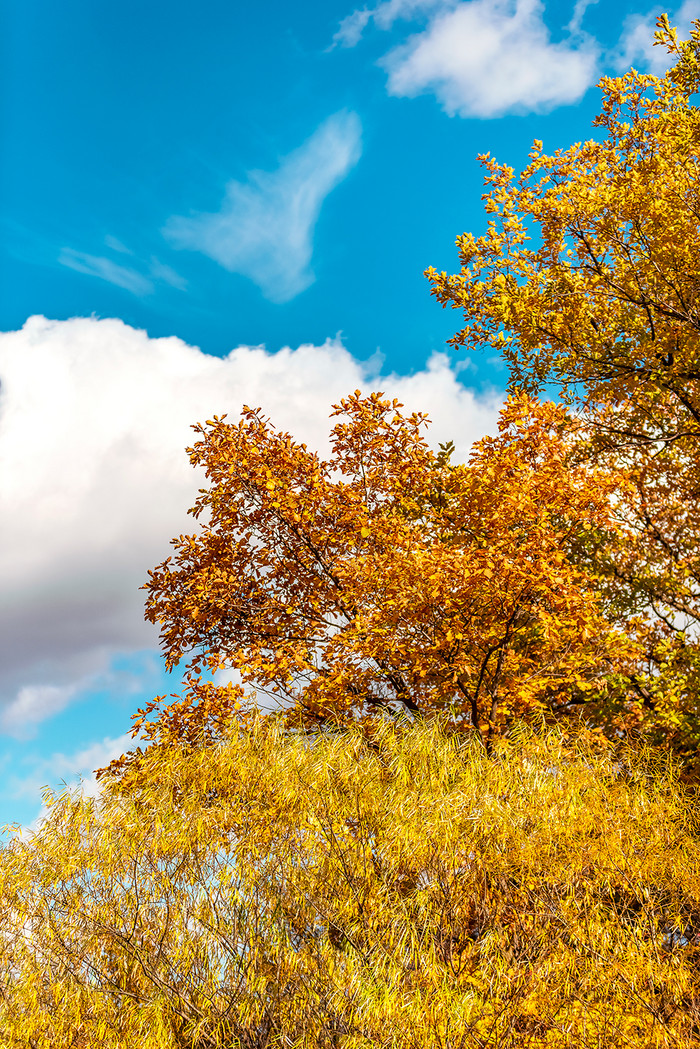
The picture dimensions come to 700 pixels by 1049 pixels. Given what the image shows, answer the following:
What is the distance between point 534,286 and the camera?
11430mm

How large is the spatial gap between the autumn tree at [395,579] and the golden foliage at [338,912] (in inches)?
64.2

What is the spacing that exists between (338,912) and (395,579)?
3.32 meters

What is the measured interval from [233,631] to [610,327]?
670 centimetres

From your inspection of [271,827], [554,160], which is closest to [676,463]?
[554,160]

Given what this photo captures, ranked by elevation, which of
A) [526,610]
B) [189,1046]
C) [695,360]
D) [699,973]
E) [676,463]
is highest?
[695,360]

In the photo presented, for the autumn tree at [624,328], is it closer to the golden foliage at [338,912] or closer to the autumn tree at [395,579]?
the autumn tree at [395,579]

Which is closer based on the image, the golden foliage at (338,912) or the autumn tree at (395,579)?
the golden foliage at (338,912)

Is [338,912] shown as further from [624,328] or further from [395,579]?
[624,328]

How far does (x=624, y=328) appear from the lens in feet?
36.8

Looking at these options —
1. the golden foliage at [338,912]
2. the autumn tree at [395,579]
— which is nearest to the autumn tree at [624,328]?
the autumn tree at [395,579]

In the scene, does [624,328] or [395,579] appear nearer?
[395,579]

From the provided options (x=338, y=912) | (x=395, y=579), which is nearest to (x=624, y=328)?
(x=395, y=579)

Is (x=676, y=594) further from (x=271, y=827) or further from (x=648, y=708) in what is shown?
(x=271, y=827)

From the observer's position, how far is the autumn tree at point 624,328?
10227 mm
